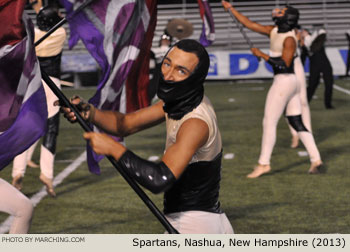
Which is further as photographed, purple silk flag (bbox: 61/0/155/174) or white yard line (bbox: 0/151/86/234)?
white yard line (bbox: 0/151/86/234)

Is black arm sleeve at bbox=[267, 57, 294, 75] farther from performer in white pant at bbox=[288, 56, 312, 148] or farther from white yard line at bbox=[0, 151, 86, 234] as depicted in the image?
white yard line at bbox=[0, 151, 86, 234]

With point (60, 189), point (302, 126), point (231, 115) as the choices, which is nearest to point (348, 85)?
point (231, 115)

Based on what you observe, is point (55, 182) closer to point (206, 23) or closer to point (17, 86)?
point (206, 23)

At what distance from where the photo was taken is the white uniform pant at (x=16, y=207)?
536cm

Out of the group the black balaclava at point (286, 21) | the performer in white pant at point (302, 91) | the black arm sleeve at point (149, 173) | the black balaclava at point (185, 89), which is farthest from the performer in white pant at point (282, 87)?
the black arm sleeve at point (149, 173)

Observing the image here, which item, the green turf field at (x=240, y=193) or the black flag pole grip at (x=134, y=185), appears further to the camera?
the green turf field at (x=240, y=193)

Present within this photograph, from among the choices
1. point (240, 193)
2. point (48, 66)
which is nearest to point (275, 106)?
point (240, 193)

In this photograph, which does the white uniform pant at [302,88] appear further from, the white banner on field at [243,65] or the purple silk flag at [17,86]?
the white banner on field at [243,65]

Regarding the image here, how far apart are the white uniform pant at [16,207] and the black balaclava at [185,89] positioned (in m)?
1.54

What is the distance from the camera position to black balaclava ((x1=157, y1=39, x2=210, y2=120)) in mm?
4312

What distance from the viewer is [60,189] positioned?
9.26m

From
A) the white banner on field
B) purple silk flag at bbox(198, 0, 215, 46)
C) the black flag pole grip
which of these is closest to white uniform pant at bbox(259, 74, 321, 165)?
purple silk flag at bbox(198, 0, 215, 46)

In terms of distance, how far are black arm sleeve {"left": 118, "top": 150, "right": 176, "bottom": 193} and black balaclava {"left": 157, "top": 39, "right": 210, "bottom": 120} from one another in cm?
42

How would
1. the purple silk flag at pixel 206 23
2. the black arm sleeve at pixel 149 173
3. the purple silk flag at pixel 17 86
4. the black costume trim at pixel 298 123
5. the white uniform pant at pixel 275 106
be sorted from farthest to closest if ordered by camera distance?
the black costume trim at pixel 298 123
the white uniform pant at pixel 275 106
the purple silk flag at pixel 206 23
the purple silk flag at pixel 17 86
the black arm sleeve at pixel 149 173
